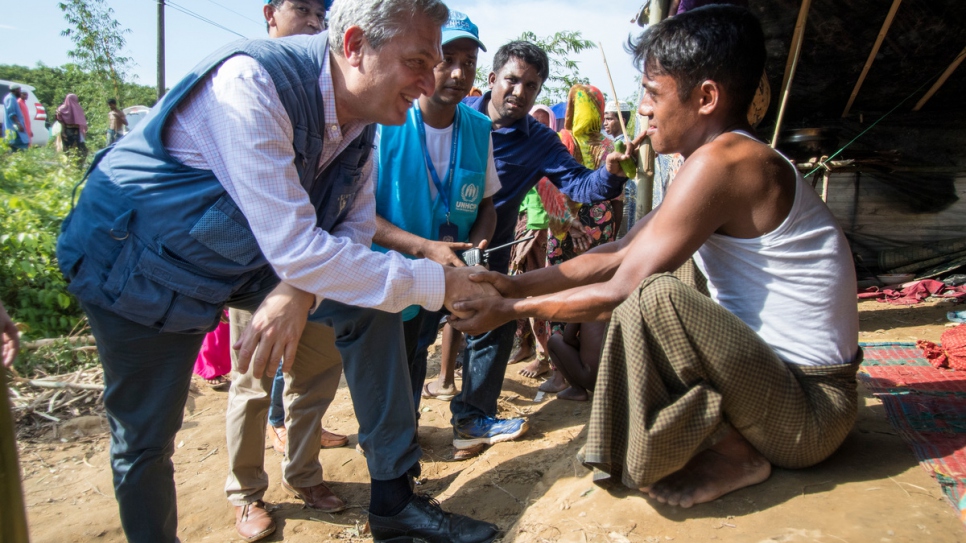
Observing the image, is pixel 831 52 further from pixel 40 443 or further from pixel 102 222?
pixel 40 443

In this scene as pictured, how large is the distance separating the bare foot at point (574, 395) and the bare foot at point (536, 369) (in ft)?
1.97

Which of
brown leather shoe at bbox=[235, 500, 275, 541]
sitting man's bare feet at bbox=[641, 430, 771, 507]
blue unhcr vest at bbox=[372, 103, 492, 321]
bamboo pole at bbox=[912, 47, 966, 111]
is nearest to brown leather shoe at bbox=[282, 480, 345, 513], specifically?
brown leather shoe at bbox=[235, 500, 275, 541]

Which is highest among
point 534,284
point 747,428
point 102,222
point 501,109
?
point 501,109

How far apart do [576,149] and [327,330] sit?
326 cm

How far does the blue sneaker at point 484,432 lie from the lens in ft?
10.7

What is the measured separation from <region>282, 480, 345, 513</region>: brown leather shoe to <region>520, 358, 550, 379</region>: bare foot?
1986 millimetres

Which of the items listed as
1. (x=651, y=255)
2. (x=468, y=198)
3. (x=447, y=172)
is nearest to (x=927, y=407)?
(x=651, y=255)

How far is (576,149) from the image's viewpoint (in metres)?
5.35

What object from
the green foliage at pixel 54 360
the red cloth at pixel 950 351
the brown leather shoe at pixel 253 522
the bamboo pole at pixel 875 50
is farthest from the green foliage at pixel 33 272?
the bamboo pole at pixel 875 50

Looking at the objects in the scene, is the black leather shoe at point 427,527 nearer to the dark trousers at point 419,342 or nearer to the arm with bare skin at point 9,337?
the dark trousers at point 419,342

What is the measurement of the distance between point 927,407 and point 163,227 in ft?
9.14

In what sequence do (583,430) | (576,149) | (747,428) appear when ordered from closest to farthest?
1. (747,428)
2. (583,430)
3. (576,149)

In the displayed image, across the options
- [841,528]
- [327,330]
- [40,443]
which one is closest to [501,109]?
[327,330]

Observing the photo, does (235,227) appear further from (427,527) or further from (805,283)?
(805,283)
